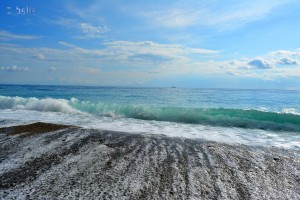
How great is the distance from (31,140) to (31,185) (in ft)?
9.53

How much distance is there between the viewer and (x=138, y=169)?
16.8ft

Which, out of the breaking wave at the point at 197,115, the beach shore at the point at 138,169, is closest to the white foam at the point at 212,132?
the beach shore at the point at 138,169

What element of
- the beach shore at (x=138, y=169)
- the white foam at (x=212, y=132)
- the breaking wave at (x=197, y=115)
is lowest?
the breaking wave at (x=197, y=115)

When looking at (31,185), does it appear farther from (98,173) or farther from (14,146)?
(14,146)

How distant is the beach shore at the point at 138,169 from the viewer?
13.9 feet

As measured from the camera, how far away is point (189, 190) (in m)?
4.32

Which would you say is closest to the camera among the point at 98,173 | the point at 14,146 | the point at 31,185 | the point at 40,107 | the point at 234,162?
the point at 31,185

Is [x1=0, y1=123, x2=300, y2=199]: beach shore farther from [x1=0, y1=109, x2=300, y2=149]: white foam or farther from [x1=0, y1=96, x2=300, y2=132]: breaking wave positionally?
[x1=0, y1=96, x2=300, y2=132]: breaking wave

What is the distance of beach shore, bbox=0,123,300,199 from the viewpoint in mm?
4223

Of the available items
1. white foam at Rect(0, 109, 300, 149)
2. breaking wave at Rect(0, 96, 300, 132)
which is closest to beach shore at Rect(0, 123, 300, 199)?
white foam at Rect(0, 109, 300, 149)

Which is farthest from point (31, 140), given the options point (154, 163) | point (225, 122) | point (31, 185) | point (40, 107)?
point (40, 107)

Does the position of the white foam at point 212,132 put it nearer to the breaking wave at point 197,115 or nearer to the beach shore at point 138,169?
the beach shore at point 138,169

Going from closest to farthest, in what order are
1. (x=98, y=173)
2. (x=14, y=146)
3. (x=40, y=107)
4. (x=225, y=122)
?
(x=98, y=173), (x=14, y=146), (x=225, y=122), (x=40, y=107)

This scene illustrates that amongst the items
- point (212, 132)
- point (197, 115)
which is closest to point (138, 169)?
point (212, 132)
